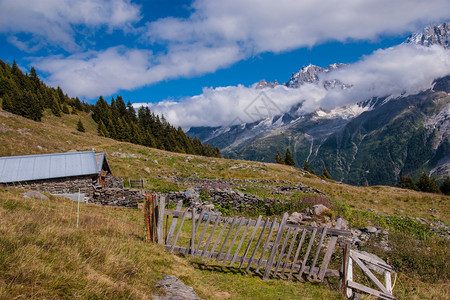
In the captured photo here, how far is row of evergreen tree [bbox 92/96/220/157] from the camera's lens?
79.8 meters

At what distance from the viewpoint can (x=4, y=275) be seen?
145 inches

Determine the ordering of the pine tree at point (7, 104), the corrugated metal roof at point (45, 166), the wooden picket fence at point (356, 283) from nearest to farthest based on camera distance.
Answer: the wooden picket fence at point (356, 283) → the corrugated metal roof at point (45, 166) → the pine tree at point (7, 104)

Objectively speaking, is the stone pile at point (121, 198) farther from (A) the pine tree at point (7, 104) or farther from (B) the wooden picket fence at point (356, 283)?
(A) the pine tree at point (7, 104)

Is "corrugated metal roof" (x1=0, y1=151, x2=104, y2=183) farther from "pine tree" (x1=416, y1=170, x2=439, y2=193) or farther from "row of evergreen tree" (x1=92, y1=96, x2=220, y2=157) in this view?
"pine tree" (x1=416, y1=170, x2=439, y2=193)

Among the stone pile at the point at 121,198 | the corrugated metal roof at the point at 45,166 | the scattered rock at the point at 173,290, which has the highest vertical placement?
the corrugated metal roof at the point at 45,166

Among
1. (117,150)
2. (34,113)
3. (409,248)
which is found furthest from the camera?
(34,113)

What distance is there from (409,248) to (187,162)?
43.4m

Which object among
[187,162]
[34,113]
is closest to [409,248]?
[187,162]

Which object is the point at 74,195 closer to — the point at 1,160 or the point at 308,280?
the point at 1,160

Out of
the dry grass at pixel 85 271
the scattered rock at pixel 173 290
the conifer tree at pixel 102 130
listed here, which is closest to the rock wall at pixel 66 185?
the dry grass at pixel 85 271

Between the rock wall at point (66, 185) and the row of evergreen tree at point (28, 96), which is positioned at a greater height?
the row of evergreen tree at point (28, 96)

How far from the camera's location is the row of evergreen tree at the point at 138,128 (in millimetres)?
Answer: 79812

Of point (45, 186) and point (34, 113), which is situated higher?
point (34, 113)

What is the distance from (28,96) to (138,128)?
30055 millimetres
